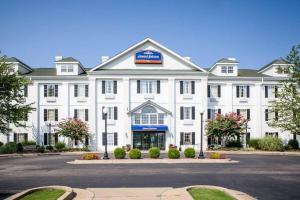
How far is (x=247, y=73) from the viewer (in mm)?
51844

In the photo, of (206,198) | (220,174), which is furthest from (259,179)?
(206,198)

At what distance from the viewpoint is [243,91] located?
1911 inches

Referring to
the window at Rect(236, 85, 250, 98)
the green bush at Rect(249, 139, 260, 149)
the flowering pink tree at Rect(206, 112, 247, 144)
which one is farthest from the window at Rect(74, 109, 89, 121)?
the green bush at Rect(249, 139, 260, 149)

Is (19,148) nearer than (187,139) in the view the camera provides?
Yes

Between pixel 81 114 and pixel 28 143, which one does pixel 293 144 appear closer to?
pixel 81 114

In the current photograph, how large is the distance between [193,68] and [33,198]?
36.7 meters

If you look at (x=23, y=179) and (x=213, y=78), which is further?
(x=213, y=78)

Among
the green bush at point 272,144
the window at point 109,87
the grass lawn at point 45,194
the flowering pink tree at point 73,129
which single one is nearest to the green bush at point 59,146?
the flowering pink tree at point 73,129

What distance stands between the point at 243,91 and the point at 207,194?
3744 cm

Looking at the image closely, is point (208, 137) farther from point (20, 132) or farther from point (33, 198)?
point (33, 198)

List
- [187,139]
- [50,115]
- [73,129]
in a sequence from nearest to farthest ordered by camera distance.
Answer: [73,129], [187,139], [50,115]

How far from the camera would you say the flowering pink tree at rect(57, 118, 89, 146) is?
43344 millimetres

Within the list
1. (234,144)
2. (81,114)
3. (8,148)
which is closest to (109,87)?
(81,114)

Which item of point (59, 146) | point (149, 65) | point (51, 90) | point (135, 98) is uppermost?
point (149, 65)
